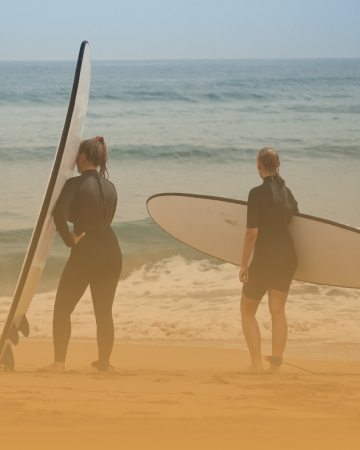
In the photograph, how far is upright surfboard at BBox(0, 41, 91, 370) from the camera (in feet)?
9.20

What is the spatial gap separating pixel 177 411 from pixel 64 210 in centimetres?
141

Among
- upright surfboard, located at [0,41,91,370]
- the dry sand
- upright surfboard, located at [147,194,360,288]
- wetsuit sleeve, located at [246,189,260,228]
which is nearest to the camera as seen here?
the dry sand

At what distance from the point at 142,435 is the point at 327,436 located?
640 mm

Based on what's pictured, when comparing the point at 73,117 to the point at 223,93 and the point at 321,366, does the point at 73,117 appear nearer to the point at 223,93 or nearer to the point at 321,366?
the point at 321,366

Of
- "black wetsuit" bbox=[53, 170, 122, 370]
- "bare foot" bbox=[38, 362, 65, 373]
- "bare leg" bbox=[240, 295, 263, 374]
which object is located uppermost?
"black wetsuit" bbox=[53, 170, 122, 370]

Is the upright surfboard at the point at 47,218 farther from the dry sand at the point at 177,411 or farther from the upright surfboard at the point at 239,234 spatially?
the upright surfboard at the point at 239,234

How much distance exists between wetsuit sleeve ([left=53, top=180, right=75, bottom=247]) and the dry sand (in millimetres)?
800

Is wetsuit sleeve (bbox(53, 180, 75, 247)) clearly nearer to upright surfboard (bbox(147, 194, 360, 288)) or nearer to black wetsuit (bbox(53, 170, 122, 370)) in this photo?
black wetsuit (bbox(53, 170, 122, 370))

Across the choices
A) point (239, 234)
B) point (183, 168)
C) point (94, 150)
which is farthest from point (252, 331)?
point (183, 168)

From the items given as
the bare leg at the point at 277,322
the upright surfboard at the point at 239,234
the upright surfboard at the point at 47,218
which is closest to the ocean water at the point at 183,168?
the upright surfboard at the point at 239,234

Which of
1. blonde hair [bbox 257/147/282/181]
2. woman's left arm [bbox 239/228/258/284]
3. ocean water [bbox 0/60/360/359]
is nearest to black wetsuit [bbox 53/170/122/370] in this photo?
woman's left arm [bbox 239/228/258/284]

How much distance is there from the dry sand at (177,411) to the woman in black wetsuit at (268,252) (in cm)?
31

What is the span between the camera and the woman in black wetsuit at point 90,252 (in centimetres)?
303

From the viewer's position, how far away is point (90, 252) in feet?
9.93
